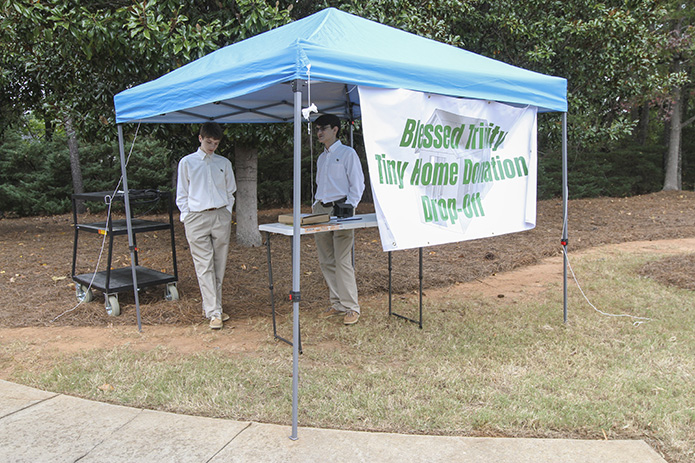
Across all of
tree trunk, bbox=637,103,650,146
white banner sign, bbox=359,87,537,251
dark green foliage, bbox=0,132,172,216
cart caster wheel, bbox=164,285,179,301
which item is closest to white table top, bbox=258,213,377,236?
white banner sign, bbox=359,87,537,251

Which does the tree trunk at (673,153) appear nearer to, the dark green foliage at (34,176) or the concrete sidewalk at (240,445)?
the concrete sidewalk at (240,445)

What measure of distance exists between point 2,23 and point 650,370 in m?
7.87

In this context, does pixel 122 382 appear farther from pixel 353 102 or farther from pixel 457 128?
pixel 353 102

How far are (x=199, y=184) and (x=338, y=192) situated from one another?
4.26 feet

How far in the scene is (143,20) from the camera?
6.36 m

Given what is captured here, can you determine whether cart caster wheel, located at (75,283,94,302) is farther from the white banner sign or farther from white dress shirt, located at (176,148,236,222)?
the white banner sign

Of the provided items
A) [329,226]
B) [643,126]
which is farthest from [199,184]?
[643,126]

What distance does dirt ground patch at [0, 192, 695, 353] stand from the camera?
517cm

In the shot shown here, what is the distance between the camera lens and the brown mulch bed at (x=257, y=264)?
227 inches

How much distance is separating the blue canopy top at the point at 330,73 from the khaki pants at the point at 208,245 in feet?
3.49

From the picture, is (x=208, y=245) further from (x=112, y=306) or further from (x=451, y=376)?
(x=451, y=376)

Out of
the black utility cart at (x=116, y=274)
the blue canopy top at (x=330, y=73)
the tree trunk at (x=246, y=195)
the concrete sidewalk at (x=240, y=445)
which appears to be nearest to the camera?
the concrete sidewalk at (x=240, y=445)

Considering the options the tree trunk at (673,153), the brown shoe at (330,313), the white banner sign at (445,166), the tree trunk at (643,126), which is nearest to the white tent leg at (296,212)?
the white banner sign at (445,166)

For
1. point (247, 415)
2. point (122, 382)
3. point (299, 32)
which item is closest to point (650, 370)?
point (247, 415)
